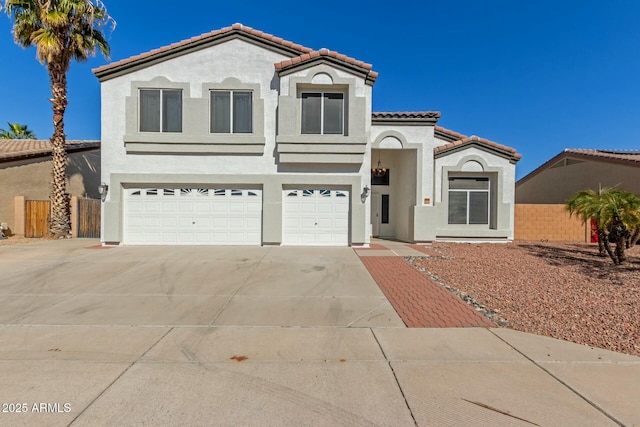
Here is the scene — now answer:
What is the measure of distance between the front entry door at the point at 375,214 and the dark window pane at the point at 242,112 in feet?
23.1

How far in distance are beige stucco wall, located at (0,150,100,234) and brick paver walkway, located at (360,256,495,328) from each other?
1743 cm

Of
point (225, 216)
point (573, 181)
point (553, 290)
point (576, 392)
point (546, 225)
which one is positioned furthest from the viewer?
point (573, 181)

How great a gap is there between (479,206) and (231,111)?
1147 centimetres

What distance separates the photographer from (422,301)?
5625 mm

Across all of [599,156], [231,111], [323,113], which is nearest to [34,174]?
[231,111]

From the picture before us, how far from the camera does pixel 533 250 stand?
11602mm

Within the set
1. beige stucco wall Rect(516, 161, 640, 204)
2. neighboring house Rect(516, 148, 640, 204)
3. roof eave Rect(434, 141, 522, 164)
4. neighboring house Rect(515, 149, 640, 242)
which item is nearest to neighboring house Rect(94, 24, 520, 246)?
roof eave Rect(434, 141, 522, 164)

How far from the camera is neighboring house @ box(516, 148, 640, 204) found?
15492mm

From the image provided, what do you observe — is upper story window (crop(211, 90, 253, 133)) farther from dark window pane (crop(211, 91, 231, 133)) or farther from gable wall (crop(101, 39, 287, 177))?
gable wall (crop(101, 39, 287, 177))

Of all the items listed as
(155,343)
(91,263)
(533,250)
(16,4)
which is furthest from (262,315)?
(16,4)

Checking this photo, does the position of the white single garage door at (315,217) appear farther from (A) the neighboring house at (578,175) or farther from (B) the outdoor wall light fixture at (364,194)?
(A) the neighboring house at (578,175)

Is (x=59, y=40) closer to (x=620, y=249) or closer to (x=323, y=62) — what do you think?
(x=323, y=62)

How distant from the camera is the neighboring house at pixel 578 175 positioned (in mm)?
15492

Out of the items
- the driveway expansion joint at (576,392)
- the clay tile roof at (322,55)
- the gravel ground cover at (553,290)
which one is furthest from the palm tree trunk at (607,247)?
the clay tile roof at (322,55)
